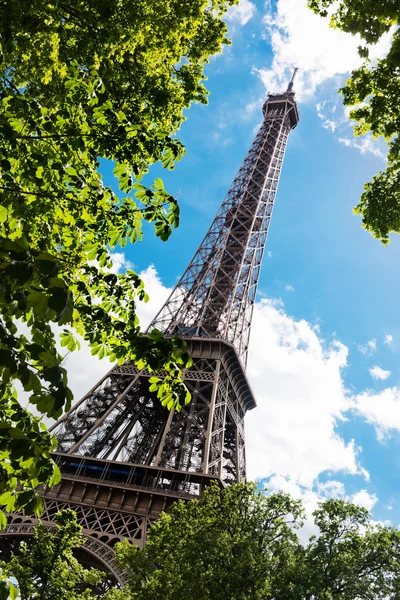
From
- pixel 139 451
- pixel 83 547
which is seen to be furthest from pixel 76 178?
pixel 139 451

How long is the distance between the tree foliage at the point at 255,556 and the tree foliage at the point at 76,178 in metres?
10.3

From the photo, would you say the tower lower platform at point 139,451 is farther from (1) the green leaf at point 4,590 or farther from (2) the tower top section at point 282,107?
(2) the tower top section at point 282,107

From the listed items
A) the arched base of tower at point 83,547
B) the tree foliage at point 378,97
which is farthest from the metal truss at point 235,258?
the tree foliage at point 378,97

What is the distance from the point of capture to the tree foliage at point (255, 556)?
13.6 meters

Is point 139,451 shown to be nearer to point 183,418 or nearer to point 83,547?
point 183,418

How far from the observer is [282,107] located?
191 feet

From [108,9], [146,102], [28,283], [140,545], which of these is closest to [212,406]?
[140,545]

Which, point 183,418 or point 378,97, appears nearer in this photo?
point 378,97

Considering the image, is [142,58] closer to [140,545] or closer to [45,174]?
[45,174]

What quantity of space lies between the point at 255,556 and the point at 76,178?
13334 mm

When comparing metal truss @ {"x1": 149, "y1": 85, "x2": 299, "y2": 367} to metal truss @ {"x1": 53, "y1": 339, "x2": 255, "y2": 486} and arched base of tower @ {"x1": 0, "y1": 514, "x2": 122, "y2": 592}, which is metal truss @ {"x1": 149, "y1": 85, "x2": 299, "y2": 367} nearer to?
metal truss @ {"x1": 53, "y1": 339, "x2": 255, "y2": 486}

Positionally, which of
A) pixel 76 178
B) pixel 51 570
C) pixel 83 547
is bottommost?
pixel 51 570

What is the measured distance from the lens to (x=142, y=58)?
11062 mm

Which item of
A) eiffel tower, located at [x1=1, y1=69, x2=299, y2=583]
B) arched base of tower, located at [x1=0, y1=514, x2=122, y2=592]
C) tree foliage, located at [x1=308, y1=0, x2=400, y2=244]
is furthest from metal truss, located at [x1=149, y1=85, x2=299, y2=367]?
tree foliage, located at [x1=308, y1=0, x2=400, y2=244]
